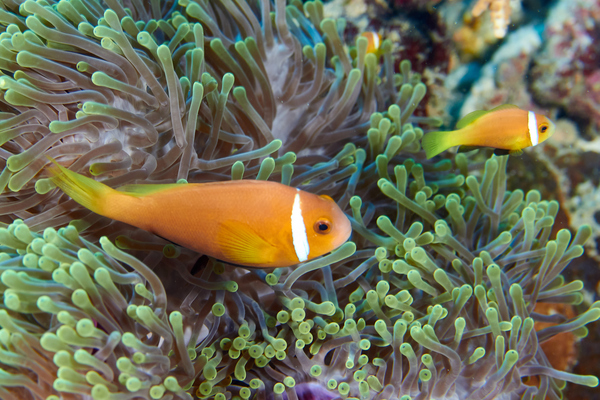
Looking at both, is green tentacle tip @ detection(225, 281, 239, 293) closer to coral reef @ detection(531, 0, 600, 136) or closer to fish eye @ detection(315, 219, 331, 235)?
fish eye @ detection(315, 219, 331, 235)

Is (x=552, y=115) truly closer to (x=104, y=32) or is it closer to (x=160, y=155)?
(x=160, y=155)

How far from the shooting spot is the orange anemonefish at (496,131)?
1.82m

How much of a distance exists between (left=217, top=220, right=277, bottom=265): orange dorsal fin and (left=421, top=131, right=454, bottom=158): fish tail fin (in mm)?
1055

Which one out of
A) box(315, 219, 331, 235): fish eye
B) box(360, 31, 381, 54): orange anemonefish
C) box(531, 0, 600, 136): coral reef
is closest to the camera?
box(315, 219, 331, 235): fish eye

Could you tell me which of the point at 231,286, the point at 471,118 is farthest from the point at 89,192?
the point at 471,118

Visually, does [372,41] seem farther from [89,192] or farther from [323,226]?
[89,192]

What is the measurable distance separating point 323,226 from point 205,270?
55 centimetres

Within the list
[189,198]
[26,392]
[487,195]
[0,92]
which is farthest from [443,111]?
[26,392]

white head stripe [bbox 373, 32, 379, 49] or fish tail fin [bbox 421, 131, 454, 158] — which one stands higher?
white head stripe [bbox 373, 32, 379, 49]

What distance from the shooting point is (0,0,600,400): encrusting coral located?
3.67ft

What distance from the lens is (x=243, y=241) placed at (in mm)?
1105

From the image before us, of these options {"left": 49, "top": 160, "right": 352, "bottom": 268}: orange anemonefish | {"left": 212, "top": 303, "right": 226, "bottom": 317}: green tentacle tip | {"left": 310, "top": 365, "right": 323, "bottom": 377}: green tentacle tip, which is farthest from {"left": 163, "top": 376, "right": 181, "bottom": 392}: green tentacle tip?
{"left": 310, "top": 365, "right": 323, "bottom": 377}: green tentacle tip

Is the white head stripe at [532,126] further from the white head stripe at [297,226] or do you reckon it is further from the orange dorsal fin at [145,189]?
the orange dorsal fin at [145,189]

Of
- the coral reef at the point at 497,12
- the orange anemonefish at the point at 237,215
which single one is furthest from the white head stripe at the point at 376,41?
the orange anemonefish at the point at 237,215
